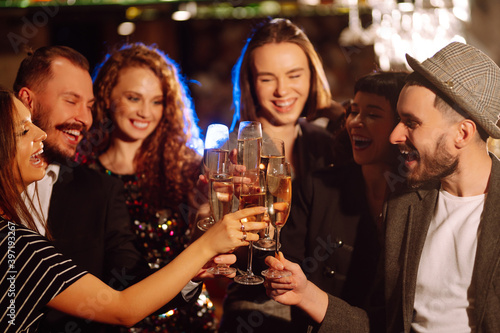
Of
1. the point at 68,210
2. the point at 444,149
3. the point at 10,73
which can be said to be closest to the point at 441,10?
the point at 444,149

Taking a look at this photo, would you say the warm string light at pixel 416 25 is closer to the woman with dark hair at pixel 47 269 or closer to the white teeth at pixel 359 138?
the white teeth at pixel 359 138

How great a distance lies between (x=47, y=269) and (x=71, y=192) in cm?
67

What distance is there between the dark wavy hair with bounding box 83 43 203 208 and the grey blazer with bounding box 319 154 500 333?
3.71 ft

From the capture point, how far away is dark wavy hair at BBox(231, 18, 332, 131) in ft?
8.30

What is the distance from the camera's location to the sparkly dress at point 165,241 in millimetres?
2443

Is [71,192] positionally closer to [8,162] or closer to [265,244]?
[8,162]

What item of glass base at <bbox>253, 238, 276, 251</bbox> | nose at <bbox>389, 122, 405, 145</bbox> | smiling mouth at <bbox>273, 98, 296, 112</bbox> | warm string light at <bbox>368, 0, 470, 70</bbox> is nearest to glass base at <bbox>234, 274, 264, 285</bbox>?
glass base at <bbox>253, 238, 276, 251</bbox>

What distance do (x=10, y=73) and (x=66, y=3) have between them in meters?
1.59

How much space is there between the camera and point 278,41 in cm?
250

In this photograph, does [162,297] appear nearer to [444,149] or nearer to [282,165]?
[282,165]

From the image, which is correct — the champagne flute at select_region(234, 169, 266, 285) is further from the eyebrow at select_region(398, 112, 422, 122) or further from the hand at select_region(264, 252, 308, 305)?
the eyebrow at select_region(398, 112, 422, 122)

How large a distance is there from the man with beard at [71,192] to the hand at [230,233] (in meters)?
0.46
